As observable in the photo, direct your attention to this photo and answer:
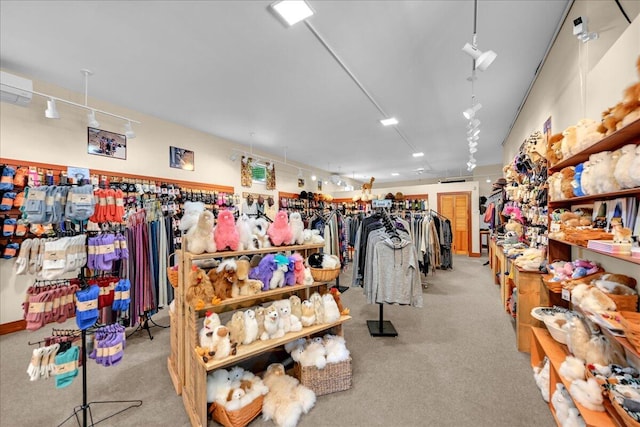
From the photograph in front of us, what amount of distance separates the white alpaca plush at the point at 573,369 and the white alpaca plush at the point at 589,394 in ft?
0.46

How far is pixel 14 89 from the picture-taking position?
303cm

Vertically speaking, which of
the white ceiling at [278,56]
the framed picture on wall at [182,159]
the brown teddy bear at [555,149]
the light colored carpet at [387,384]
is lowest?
the light colored carpet at [387,384]

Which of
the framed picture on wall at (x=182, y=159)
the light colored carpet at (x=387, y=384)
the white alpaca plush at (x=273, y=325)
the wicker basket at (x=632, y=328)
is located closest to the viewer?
the wicker basket at (x=632, y=328)

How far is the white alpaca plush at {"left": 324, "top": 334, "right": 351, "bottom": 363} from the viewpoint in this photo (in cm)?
232

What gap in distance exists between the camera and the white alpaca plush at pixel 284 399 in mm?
1946

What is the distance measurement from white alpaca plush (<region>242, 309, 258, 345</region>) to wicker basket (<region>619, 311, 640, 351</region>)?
216cm

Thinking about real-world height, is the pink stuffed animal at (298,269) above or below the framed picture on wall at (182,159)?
below

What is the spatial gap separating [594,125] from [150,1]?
3.65 metres

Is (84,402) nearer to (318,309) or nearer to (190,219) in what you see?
(190,219)

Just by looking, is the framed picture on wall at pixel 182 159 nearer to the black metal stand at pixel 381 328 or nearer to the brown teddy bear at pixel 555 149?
the black metal stand at pixel 381 328

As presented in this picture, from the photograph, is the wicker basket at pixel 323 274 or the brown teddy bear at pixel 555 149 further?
the wicker basket at pixel 323 274

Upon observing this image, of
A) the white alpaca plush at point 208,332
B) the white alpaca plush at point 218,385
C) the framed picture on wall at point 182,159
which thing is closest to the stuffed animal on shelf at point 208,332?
the white alpaca plush at point 208,332

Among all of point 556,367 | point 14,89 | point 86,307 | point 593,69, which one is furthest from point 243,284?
point 14,89

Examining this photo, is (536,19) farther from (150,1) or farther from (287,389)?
(287,389)
